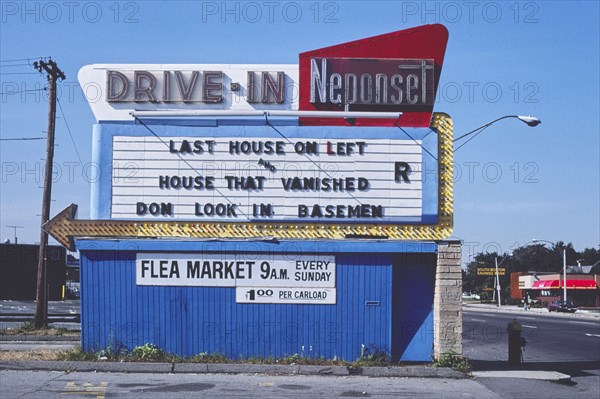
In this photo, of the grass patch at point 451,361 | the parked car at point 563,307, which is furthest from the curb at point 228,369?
the parked car at point 563,307

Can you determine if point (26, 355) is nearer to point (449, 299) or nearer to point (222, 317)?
point (222, 317)

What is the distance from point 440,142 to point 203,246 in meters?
5.57

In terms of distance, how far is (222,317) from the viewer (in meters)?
17.0

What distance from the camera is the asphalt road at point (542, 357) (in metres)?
15.6

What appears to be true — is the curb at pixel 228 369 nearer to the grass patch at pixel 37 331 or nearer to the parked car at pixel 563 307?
the grass patch at pixel 37 331

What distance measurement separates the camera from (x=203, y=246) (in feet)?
55.6

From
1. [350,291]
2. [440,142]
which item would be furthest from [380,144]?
[350,291]

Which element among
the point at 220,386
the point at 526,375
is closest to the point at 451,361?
the point at 526,375

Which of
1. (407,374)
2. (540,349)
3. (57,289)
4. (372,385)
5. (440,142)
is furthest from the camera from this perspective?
(57,289)

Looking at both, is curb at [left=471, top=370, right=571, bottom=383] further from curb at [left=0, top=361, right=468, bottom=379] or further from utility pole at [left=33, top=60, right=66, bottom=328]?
utility pole at [left=33, top=60, right=66, bottom=328]

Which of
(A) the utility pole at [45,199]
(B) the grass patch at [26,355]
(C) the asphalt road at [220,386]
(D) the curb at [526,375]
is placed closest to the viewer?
(C) the asphalt road at [220,386]

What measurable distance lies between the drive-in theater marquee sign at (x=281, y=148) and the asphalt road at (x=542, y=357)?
12.2 ft

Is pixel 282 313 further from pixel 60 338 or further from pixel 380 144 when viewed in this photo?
pixel 60 338

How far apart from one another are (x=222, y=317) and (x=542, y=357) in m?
11.8
